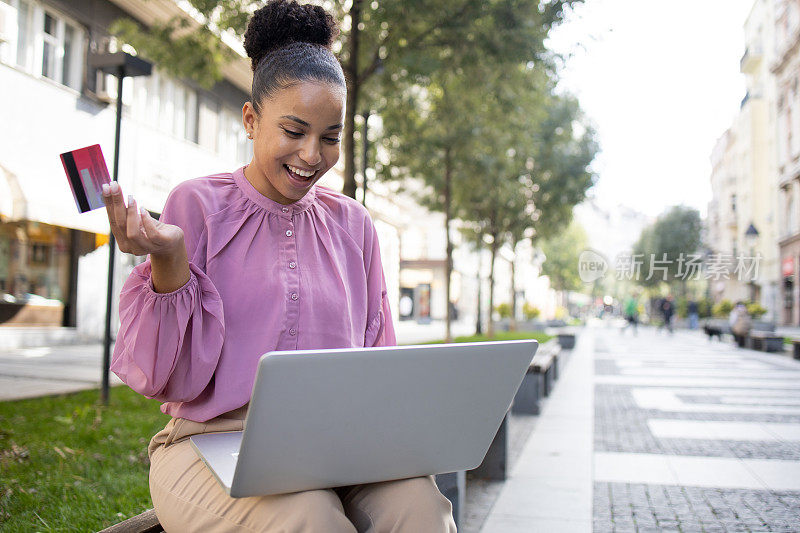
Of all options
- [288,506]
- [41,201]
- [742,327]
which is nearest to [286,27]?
[288,506]

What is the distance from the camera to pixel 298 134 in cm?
178

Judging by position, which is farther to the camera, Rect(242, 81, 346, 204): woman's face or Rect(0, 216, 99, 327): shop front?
Rect(0, 216, 99, 327): shop front

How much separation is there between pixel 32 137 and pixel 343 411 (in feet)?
42.5

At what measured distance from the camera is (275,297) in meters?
1.80

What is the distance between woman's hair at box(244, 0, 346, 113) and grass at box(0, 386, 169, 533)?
2099mm

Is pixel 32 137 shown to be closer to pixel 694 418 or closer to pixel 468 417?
pixel 694 418

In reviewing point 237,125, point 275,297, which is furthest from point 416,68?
point 237,125

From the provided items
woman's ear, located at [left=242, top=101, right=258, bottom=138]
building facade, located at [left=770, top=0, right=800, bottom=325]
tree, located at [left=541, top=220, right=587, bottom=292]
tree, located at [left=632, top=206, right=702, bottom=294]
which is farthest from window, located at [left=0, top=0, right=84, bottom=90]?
tree, located at [left=541, top=220, right=587, bottom=292]

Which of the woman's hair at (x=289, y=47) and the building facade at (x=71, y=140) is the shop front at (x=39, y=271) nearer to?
the building facade at (x=71, y=140)

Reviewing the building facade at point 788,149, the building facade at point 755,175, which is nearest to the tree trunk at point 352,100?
the building facade at point 755,175

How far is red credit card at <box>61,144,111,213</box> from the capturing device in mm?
1465

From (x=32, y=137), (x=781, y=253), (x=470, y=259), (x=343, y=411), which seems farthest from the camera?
(x=470, y=259)

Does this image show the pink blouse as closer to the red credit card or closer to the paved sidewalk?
the red credit card

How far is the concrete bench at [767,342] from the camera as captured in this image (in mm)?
16172
